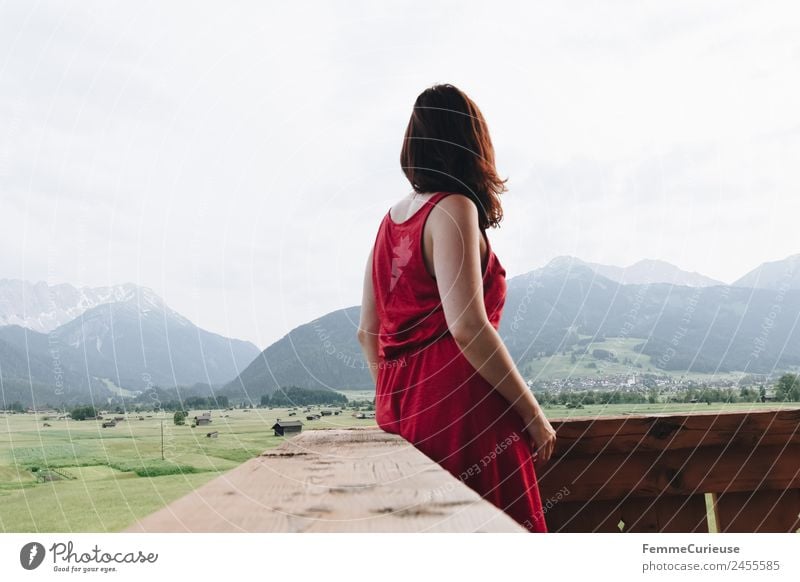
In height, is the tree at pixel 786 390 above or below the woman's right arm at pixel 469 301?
below

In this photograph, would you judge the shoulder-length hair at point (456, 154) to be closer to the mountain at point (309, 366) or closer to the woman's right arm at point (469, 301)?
the woman's right arm at point (469, 301)

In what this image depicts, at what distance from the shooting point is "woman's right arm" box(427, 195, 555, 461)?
1084 millimetres

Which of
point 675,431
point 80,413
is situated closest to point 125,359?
point 80,413

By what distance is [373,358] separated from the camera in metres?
1.43

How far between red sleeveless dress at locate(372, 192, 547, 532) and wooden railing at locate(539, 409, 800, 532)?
286 mm

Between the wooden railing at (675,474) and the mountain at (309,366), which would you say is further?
the mountain at (309,366)

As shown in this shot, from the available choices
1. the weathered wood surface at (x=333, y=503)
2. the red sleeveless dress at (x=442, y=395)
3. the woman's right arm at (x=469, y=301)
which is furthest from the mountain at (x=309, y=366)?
the weathered wood surface at (x=333, y=503)

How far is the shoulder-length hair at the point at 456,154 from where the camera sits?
4.14 ft

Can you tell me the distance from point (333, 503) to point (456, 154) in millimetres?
839

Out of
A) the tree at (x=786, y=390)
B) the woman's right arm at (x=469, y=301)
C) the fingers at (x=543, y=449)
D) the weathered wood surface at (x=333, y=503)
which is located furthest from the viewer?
the tree at (x=786, y=390)

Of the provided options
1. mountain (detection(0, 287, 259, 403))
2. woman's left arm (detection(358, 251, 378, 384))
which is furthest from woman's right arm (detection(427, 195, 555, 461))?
mountain (detection(0, 287, 259, 403))

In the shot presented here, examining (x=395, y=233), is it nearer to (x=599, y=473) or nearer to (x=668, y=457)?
(x=599, y=473)

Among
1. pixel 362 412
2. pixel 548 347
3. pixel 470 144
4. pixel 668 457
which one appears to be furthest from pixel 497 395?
pixel 362 412
